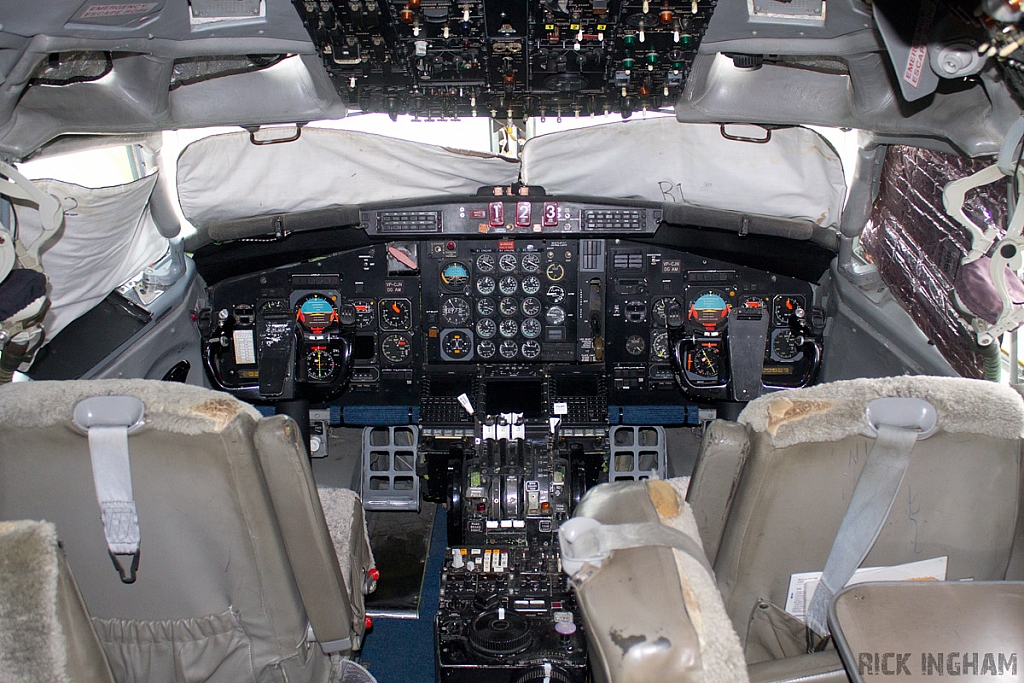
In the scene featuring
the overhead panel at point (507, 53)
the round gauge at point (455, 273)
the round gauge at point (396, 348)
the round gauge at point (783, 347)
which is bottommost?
the round gauge at point (396, 348)

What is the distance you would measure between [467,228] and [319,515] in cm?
212

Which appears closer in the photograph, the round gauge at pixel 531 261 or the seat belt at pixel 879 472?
the seat belt at pixel 879 472

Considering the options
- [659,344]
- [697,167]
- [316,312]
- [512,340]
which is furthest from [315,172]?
[659,344]

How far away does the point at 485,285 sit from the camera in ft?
13.2

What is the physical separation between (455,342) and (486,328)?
185 mm

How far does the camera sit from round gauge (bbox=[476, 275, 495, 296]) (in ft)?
13.2

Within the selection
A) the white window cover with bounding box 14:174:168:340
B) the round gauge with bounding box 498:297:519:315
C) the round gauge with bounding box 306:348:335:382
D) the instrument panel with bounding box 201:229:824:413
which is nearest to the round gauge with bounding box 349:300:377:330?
the instrument panel with bounding box 201:229:824:413

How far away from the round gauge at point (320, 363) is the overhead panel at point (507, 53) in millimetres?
1352

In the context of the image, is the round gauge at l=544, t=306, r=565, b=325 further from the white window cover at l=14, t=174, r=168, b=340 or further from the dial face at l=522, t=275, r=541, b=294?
the white window cover at l=14, t=174, r=168, b=340

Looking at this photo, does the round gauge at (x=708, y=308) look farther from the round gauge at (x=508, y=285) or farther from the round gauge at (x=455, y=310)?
the round gauge at (x=455, y=310)

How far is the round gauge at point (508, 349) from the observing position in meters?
4.10

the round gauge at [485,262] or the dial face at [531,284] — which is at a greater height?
the round gauge at [485,262]

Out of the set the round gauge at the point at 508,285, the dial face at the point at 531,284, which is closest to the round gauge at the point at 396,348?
the round gauge at the point at 508,285

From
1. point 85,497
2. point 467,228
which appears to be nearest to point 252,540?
point 85,497
